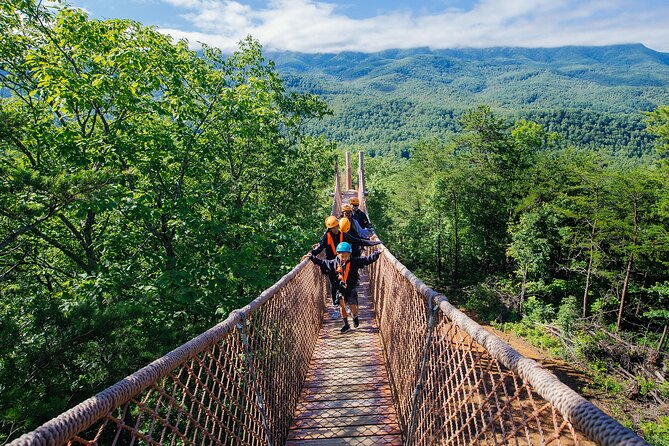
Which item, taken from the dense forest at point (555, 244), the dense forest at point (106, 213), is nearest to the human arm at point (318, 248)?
the dense forest at point (106, 213)

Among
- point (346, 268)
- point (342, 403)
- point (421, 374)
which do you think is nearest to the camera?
point (421, 374)

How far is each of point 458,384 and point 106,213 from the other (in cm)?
602

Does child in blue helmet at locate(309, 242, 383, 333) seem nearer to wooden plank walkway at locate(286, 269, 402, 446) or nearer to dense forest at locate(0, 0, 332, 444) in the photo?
wooden plank walkway at locate(286, 269, 402, 446)

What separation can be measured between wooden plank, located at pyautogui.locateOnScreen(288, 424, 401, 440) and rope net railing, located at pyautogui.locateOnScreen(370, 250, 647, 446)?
0.34 ft

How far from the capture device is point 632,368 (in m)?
11.9

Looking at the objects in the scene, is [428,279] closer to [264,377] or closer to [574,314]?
[574,314]

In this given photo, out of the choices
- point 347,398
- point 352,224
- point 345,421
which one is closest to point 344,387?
point 347,398

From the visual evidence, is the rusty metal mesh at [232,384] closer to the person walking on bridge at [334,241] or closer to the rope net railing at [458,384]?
the person walking on bridge at [334,241]

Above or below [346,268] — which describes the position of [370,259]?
above

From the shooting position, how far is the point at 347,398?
2.78m

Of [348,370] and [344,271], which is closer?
[348,370]

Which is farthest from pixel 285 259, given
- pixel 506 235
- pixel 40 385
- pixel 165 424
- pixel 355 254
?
pixel 506 235

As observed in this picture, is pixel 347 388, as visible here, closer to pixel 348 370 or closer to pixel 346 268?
pixel 348 370

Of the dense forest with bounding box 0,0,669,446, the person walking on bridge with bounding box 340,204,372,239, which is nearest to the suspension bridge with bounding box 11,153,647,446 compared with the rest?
the person walking on bridge with bounding box 340,204,372,239
